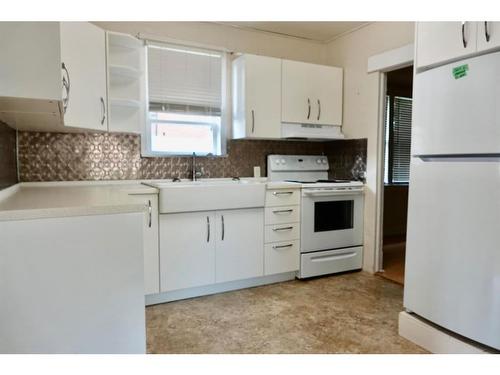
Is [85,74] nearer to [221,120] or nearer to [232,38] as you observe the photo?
[221,120]

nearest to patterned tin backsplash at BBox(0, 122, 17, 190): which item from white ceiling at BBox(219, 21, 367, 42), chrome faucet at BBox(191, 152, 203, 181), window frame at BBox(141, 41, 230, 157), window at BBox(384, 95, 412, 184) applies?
window frame at BBox(141, 41, 230, 157)

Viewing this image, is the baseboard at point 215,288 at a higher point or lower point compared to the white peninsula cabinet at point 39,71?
lower

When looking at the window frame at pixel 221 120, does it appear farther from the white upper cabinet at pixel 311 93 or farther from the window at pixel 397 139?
the window at pixel 397 139

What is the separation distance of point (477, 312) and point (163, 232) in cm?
199

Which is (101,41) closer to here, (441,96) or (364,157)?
(441,96)

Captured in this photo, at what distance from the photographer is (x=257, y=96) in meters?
3.28

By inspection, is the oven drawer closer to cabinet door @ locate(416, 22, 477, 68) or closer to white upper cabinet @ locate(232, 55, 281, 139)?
white upper cabinet @ locate(232, 55, 281, 139)

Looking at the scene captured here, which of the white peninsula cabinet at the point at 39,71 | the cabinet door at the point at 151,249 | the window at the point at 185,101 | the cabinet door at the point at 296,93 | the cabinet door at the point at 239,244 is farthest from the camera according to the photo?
the cabinet door at the point at 296,93

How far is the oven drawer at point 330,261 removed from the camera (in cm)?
315

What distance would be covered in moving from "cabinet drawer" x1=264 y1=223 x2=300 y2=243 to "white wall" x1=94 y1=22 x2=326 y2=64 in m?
1.77

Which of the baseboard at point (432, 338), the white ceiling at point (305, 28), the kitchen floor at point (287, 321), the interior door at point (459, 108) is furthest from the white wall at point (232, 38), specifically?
the baseboard at point (432, 338)

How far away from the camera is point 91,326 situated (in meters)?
1.43

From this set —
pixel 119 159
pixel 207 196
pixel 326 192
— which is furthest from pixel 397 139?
pixel 119 159

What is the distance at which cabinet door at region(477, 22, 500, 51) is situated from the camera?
1.65m
